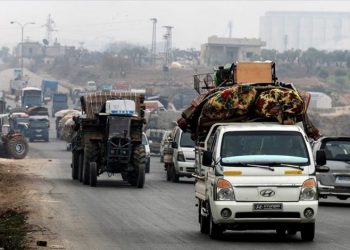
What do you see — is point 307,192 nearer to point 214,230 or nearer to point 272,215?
point 272,215

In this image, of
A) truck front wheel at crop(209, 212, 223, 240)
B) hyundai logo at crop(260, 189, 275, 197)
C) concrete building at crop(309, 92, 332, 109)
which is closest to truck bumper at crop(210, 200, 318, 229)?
hyundai logo at crop(260, 189, 275, 197)

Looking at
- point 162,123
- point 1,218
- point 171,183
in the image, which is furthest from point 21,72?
point 1,218

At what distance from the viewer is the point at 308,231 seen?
1670cm

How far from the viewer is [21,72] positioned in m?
183

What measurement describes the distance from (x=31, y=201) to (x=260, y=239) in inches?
413

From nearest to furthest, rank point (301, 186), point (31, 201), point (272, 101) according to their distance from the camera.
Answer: point (301, 186)
point (272, 101)
point (31, 201)

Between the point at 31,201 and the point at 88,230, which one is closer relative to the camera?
the point at 88,230

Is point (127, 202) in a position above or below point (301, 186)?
below

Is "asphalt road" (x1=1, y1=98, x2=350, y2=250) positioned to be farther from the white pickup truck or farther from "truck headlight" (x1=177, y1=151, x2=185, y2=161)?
"truck headlight" (x1=177, y1=151, x2=185, y2=161)

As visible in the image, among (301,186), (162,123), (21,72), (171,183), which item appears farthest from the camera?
(21,72)

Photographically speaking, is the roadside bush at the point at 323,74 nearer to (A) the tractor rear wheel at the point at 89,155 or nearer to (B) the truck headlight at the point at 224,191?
(A) the tractor rear wheel at the point at 89,155

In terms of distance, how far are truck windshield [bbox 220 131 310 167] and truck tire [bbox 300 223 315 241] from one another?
957mm

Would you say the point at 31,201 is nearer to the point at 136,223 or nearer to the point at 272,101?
the point at 136,223

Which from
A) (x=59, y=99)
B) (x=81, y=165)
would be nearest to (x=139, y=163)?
(x=81, y=165)
